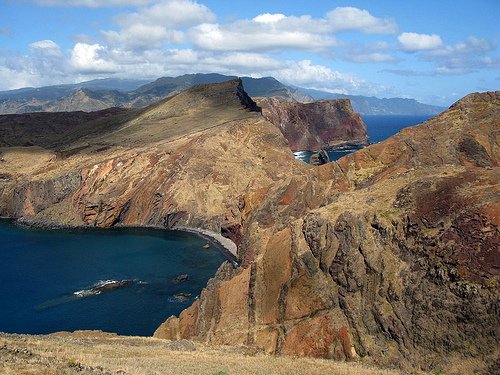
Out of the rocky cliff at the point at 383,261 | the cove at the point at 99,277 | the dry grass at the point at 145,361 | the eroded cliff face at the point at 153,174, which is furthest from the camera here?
the eroded cliff face at the point at 153,174

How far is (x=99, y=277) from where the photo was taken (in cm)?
8581

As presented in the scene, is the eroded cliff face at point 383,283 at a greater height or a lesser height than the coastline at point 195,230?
greater

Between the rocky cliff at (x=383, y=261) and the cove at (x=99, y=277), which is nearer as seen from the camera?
the rocky cliff at (x=383, y=261)

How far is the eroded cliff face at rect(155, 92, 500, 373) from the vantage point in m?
37.0

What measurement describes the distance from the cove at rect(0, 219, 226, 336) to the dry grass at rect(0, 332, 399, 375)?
25769mm

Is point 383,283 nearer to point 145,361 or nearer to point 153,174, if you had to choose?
point 145,361

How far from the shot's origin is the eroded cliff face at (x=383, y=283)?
3703cm

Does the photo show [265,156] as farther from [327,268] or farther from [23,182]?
[327,268]

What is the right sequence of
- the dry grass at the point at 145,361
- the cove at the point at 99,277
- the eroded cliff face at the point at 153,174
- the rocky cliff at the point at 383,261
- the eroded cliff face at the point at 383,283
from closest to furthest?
the dry grass at the point at 145,361 < the eroded cliff face at the point at 383,283 < the rocky cliff at the point at 383,261 < the cove at the point at 99,277 < the eroded cliff face at the point at 153,174

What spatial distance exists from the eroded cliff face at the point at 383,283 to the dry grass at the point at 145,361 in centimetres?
496

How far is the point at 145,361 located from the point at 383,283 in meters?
22.0

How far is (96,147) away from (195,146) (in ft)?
132

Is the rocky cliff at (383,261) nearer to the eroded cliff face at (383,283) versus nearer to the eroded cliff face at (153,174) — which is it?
the eroded cliff face at (383,283)

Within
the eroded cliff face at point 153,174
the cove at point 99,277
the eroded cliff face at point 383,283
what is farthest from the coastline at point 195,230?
the eroded cliff face at point 383,283
